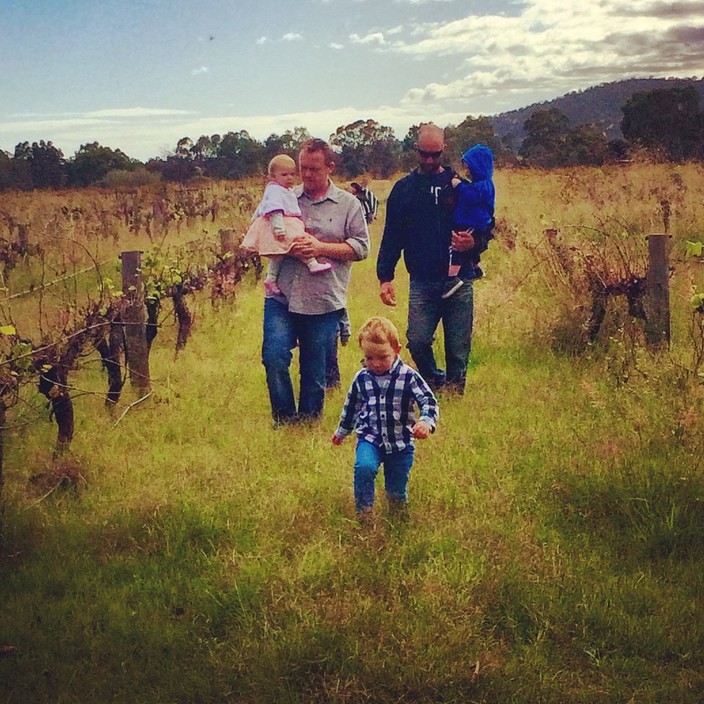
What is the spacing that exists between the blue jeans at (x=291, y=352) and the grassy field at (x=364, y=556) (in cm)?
21

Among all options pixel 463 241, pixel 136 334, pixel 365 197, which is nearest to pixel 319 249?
pixel 463 241

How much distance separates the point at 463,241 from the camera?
571cm

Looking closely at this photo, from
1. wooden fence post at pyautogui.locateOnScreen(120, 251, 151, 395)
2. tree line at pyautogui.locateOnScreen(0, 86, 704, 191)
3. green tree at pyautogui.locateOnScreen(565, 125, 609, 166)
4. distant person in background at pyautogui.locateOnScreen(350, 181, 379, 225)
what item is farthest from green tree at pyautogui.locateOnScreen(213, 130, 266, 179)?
wooden fence post at pyautogui.locateOnScreen(120, 251, 151, 395)

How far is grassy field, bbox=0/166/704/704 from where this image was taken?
3.00 metres

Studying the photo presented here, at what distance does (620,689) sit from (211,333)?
23.2ft

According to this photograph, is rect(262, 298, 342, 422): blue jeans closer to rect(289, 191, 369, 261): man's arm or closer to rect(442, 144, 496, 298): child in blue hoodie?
rect(289, 191, 369, 261): man's arm

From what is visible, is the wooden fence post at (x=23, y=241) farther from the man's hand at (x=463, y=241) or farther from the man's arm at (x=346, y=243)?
the man's hand at (x=463, y=241)

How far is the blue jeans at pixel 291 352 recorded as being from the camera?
17.5 ft

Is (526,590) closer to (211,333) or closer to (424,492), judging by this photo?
(424,492)

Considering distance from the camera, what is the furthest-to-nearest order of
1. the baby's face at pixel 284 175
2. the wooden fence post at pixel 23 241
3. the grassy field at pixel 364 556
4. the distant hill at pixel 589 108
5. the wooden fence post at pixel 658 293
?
the distant hill at pixel 589 108 < the wooden fence post at pixel 23 241 < the wooden fence post at pixel 658 293 < the baby's face at pixel 284 175 < the grassy field at pixel 364 556

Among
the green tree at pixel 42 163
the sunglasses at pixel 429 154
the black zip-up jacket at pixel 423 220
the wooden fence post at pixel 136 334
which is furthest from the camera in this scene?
the green tree at pixel 42 163

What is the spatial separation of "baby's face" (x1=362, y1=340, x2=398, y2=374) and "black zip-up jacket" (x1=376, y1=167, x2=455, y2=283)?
194cm

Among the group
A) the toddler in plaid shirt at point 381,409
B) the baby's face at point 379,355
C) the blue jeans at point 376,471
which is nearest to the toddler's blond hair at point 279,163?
the toddler in plaid shirt at point 381,409

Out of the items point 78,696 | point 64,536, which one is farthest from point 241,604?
point 64,536
